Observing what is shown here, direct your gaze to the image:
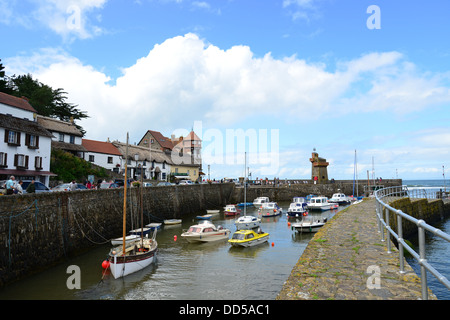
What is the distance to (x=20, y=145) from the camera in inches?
1406

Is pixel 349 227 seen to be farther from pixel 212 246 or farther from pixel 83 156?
pixel 83 156

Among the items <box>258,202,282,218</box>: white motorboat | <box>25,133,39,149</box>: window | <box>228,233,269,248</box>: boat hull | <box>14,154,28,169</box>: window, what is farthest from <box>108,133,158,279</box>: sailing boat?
<box>258,202,282,218</box>: white motorboat

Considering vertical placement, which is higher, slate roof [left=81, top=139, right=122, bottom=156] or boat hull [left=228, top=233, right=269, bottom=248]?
slate roof [left=81, top=139, right=122, bottom=156]

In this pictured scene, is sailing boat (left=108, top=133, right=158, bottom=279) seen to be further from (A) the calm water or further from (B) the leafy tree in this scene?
(B) the leafy tree

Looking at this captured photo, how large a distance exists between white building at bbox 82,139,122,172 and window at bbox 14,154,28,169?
19879 mm

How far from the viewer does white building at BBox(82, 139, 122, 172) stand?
5782 centimetres

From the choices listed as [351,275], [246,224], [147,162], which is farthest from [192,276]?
[147,162]

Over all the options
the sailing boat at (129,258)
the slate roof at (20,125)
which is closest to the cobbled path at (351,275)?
the sailing boat at (129,258)

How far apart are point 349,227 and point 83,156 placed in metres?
53.0

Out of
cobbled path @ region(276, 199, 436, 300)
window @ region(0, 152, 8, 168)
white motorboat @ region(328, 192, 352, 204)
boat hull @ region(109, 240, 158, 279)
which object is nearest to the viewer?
cobbled path @ region(276, 199, 436, 300)

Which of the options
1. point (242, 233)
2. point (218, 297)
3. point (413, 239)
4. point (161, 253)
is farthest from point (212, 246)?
point (413, 239)

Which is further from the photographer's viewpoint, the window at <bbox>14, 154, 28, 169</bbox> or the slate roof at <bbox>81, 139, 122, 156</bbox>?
the slate roof at <bbox>81, 139, 122, 156</bbox>

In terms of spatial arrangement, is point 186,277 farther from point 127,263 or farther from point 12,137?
point 12,137

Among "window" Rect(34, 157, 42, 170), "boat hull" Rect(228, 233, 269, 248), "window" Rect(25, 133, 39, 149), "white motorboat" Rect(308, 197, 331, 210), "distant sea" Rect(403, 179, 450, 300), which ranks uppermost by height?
"window" Rect(25, 133, 39, 149)
